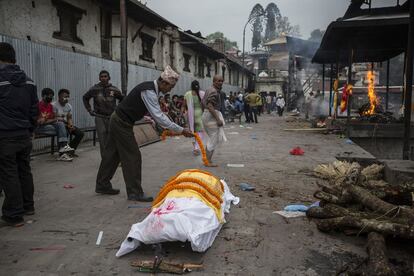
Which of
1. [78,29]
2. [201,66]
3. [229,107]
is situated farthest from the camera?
[201,66]

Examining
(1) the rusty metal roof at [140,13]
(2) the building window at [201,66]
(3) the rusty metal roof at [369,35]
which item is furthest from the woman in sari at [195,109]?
(2) the building window at [201,66]

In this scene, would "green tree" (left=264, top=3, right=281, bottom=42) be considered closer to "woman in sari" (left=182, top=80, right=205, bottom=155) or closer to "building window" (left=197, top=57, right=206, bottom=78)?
"building window" (left=197, top=57, right=206, bottom=78)

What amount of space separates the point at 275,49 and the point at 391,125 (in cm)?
4981

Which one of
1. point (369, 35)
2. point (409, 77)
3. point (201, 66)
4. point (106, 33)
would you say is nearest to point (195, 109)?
point (409, 77)

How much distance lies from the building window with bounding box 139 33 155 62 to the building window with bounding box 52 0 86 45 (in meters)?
5.12

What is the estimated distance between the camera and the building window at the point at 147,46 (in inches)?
701

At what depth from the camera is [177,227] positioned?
340cm

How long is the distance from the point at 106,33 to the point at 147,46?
4.06 metres

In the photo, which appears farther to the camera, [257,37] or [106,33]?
[257,37]

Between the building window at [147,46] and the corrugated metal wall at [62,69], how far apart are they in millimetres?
3993

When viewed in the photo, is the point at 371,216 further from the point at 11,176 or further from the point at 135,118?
the point at 11,176

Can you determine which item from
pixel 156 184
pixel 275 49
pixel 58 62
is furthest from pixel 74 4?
pixel 275 49

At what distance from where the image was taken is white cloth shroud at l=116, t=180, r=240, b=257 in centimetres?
341

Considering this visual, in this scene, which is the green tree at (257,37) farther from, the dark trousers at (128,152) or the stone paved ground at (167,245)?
the dark trousers at (128,152)
